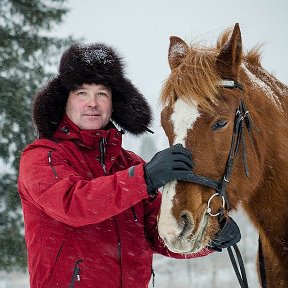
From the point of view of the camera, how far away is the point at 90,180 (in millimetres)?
2973

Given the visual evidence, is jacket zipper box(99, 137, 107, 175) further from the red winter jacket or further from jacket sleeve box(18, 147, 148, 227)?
jacket sleeve box(18, 147, 148, 227)

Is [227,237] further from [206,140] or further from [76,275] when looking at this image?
[76,275]

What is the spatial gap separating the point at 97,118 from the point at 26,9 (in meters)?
6.75

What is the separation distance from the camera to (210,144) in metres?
2.54

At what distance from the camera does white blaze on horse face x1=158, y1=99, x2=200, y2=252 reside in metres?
2.34

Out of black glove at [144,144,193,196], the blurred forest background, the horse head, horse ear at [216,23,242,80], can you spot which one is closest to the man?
black glove at [144,144,193,196]

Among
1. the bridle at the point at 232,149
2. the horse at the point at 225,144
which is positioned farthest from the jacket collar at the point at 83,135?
the bridle at the point at 232,149

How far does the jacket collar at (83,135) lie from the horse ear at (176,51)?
0.69 metres

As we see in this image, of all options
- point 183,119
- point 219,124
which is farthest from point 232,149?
point 183,119

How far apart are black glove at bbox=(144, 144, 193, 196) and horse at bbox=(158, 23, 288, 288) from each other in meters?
0.06

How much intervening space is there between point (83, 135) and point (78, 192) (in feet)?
2.18

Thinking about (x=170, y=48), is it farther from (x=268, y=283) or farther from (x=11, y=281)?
(x=11, y=281)

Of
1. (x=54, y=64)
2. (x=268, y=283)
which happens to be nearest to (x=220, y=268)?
(x=54, y=64)

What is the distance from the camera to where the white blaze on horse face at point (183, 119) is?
8.27 ft
